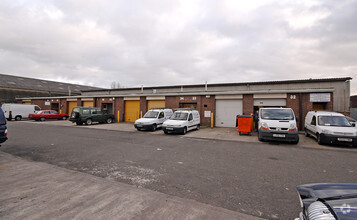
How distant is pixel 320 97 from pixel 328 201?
15.4 metres

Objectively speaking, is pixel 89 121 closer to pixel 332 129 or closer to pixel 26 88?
pixel 332 129

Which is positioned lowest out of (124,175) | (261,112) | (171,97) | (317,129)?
(124,175)

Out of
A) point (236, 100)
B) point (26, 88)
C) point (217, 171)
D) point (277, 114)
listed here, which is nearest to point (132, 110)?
point (236, 100)

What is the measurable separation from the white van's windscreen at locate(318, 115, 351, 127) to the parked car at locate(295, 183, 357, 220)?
9222mm

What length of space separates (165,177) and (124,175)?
1078 mm

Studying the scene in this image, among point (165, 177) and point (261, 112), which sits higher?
point (261, 112)

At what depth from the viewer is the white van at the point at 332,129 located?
26.6ft

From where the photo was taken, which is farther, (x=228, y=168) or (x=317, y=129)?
(x=317, y=129)

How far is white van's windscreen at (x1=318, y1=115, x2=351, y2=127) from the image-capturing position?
886cm

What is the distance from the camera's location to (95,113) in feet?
61.1

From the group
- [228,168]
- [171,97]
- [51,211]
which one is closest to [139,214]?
[51,211]

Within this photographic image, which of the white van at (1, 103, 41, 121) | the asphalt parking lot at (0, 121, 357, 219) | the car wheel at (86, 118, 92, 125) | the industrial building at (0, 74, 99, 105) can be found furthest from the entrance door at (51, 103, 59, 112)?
the asphalt parking lot at (0, 121, 357, 219)

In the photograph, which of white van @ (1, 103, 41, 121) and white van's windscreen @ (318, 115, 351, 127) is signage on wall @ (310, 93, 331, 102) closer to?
white van's windscreen @ (318, 115, 351, 127)

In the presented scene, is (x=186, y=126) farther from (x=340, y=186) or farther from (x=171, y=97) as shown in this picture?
(x=340, y=186)
